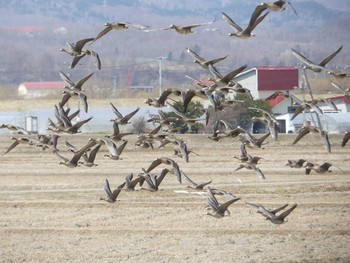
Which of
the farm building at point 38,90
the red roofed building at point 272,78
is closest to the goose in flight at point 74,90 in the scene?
the red roofed building at point 272,78

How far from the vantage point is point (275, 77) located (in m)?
42.0

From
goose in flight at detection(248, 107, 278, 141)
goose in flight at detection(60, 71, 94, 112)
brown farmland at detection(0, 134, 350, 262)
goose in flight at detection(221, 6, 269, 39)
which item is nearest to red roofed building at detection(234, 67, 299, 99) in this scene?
brown farmland at detection(0, 134, 350, 262)

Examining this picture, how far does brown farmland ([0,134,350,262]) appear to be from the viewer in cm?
2311

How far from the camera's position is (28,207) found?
29750mm

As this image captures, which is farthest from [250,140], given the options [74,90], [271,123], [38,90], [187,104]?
[38,90]

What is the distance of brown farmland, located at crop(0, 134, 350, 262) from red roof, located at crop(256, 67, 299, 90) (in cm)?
289

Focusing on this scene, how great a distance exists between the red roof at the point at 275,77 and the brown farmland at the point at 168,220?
114 inches

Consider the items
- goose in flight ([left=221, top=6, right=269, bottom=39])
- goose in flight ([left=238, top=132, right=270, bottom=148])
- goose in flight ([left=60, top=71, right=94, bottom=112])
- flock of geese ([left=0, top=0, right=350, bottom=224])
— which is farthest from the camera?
goose in flight ([left=238, top=132, right=270, bottom=148])

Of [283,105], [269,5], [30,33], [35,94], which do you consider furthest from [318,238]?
[30,33]

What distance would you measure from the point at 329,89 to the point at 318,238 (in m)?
22.3

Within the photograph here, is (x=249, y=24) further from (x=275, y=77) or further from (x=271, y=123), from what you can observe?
Result: (x=275, y=77)

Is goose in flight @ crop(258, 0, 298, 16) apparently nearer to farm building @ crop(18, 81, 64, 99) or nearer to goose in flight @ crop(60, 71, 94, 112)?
goose in flight @ crop(60, 71, 94, 112)

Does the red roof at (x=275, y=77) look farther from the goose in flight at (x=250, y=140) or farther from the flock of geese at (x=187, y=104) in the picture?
the flock of geese at (x=187, y=104)

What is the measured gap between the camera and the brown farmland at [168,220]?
23.1m
